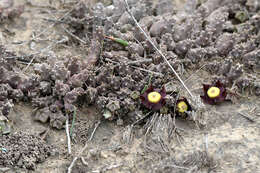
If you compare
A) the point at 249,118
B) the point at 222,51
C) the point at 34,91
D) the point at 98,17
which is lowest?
the point at 249,118

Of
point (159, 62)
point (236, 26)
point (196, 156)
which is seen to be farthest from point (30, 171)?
point (236, 26)

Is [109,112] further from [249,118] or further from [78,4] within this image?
[78,4]

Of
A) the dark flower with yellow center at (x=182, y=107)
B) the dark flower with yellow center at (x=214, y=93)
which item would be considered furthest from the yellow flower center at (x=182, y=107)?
the dark flower with yellow center at (x=214, y=93)

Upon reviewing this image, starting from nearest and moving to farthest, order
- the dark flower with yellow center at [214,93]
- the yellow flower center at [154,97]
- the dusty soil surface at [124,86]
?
1. the dusty soil surface at [124,86]
2. the yellow flower center at [154,97]
3. the dark flower with yellow center at [214,93]

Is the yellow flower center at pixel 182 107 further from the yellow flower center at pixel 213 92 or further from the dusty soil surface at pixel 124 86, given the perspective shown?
the yellow flower center at pixel 213 92

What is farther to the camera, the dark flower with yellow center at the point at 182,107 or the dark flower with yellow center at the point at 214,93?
the dark flower with yellow center at the point at 214,93

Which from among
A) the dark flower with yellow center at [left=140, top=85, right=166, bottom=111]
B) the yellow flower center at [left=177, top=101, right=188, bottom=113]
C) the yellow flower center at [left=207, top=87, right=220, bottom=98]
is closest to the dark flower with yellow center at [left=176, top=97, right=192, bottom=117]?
the yellow flower center at [left=177, top=101, right=188, bottom=113]

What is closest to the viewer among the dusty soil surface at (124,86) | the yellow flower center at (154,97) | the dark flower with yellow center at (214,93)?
the dusty soil surface at (124,86)
